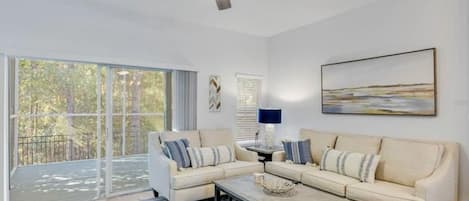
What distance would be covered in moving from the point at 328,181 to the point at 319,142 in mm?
972

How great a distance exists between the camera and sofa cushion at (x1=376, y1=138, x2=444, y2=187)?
119 inches

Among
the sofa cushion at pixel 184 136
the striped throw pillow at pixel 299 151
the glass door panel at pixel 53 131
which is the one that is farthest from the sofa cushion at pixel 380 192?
the glass door panel at pixel 53 131

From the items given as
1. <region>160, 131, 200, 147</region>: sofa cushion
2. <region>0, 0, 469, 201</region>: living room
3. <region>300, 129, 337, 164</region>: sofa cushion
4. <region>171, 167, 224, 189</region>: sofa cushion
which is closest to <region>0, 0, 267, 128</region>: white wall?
<region>0, 0, 469, 201</region>: living room

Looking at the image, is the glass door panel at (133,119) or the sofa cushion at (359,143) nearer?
the sofa cushion at (359,143)

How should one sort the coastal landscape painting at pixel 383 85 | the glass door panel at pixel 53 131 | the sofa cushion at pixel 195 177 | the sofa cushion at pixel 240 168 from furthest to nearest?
the sofa cushion at pixel 240 168 < the glass door panel at pixel 53 131 < the sofa cushion at pixel 195 177 < the coastal landscape painting at pixel 383 85

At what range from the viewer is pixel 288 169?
153 inches

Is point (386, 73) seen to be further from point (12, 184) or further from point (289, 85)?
point (12, 184)

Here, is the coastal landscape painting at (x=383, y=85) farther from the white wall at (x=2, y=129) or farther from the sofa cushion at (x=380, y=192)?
the white wall at (x=2, y=129)

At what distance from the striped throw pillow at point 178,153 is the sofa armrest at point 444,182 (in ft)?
8.45

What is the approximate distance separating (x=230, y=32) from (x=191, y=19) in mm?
886

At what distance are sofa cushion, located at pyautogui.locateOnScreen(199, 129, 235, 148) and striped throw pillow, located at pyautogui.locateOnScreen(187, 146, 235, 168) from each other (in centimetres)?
28

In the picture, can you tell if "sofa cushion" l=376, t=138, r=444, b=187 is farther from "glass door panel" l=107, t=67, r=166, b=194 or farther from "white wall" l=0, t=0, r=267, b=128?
"glass door panel" l=107, t=67, r=166, b=194

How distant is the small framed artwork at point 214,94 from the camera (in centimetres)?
490

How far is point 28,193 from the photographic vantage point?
3.69 meters
